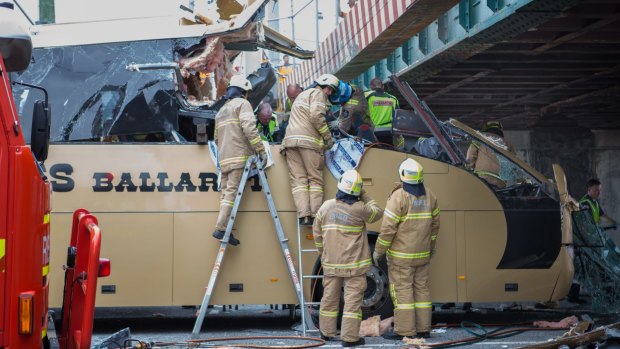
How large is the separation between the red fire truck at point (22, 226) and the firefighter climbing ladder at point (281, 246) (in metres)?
4.53

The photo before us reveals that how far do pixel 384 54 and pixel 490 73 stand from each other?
2.30 metres

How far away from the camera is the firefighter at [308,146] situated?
10.2 metres

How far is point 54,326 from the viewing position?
612cm

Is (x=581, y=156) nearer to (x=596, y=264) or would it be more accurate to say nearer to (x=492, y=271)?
(x=596, y=264)

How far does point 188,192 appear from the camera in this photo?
33.7ft

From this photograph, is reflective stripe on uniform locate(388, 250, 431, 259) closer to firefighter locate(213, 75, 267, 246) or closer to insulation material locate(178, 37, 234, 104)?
firefighter locate(213, 75, 267, 246)

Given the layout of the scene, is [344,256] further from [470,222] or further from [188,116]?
[188,116]

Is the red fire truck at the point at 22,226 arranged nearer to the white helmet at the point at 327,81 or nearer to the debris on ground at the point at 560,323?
the white helmet at the point at 327,81

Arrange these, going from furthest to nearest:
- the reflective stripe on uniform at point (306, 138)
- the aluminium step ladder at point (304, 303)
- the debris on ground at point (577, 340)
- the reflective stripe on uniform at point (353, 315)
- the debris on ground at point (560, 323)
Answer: the debris on ground at point (560, 323) → the reflective stripe on uniform at point (306, 138) → the aluminium step ladder at point (304, 303) → the reflective stripe on uniform at point (353, 315) → the debris on ground at point (577, 340)

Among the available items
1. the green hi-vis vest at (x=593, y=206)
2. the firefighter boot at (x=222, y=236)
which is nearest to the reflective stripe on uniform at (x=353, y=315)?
the firefighter boot at (x=222, y=236)

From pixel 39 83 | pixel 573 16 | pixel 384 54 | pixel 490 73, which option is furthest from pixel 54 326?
pixel 490 73

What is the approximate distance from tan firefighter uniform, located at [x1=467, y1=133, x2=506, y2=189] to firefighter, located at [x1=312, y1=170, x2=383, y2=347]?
163cm

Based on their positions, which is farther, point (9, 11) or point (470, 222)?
point (470, 222)

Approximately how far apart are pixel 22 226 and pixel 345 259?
521cm
